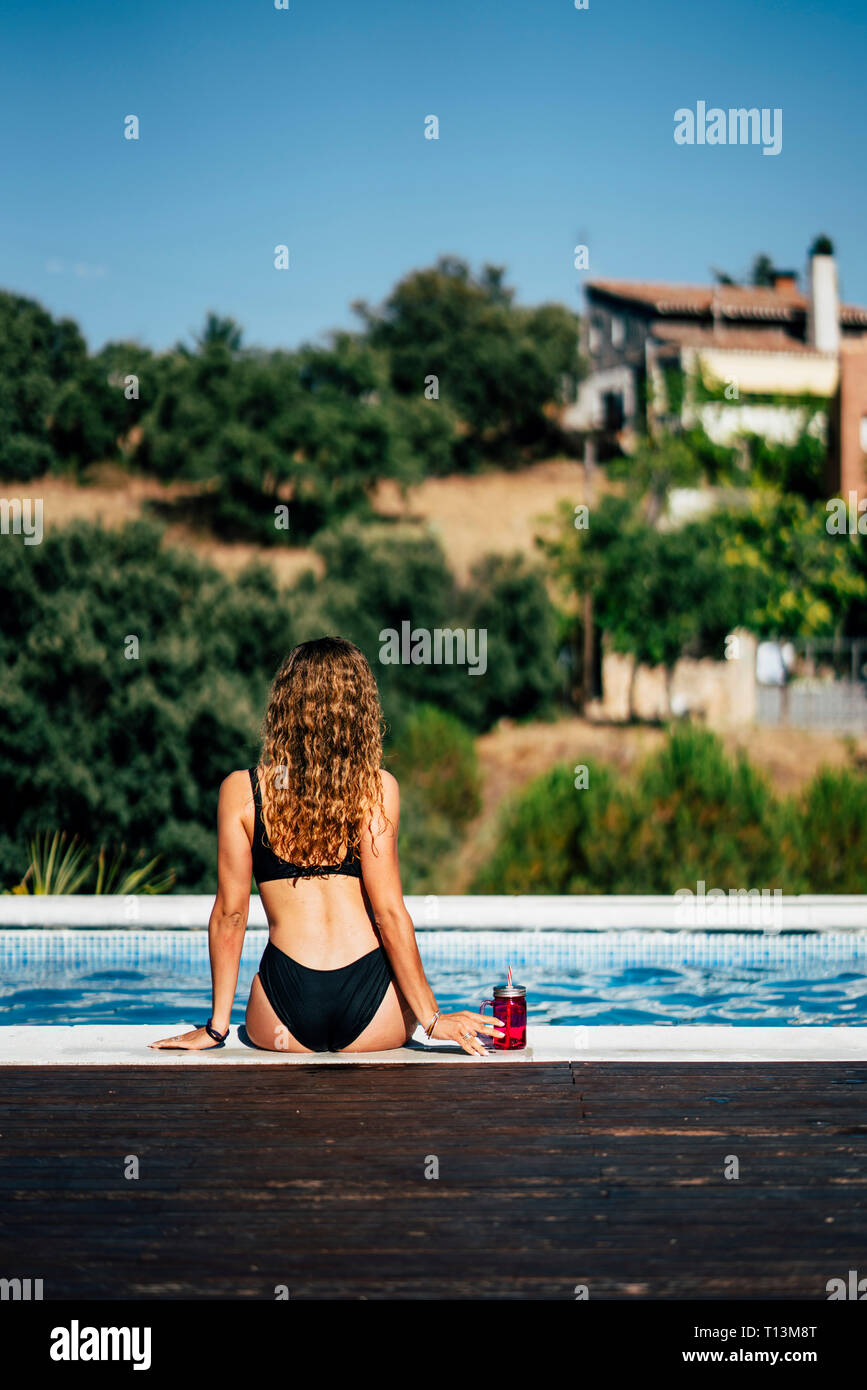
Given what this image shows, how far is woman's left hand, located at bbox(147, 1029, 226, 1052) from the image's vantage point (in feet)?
12.7

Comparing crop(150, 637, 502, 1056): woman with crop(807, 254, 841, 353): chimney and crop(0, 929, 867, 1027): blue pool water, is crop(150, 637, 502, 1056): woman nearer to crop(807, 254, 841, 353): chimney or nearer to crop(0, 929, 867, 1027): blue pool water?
crop(0, 929, 867, 1027): blue pool water

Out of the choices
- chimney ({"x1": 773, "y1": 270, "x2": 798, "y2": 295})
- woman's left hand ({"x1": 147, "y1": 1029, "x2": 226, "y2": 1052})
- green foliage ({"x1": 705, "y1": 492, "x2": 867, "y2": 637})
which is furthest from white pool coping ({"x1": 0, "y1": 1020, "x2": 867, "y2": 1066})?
chimney ({"x1": 773, "y1": 270, "x2": 798, "y2": 295})

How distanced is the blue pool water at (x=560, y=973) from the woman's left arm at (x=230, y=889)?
318 centimetres

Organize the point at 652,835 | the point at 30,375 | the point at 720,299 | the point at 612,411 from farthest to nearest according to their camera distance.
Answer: the point at 612,411, the point at 720,299, the point at 30,375, the point at 652,835

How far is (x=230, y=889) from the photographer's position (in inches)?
143

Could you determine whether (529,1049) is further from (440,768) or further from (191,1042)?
(440,768)

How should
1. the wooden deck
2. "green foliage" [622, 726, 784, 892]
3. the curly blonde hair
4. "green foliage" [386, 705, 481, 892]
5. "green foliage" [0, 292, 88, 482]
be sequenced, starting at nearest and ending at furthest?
the wooden deck
the curly blonde hair
"green foliage" [622, 726, 784, 892]
"green foliage" [386, 705, 481, 892]
"green foliage" [0, 292, 88, 482]

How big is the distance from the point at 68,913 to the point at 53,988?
0.60 m

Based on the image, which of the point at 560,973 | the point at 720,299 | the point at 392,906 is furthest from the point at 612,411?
the point at 392,906

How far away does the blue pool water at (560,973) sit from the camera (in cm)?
688

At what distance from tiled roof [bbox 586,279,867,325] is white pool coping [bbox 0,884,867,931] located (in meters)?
31.0

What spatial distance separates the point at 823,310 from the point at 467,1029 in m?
34.2

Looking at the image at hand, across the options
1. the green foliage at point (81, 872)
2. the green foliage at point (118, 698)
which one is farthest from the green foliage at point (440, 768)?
the green foliage at point (81, 872)

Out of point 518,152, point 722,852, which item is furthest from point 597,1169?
point 518,152
